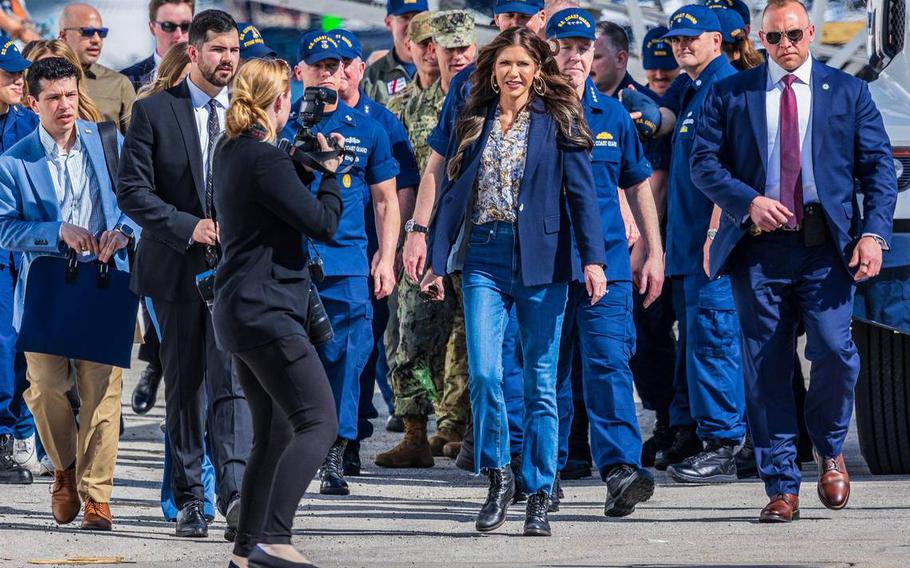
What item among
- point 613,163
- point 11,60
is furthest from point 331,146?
point 11,60

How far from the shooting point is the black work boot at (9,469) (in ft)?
29.6

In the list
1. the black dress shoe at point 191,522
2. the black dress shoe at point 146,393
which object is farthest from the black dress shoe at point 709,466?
the black dress shoe at point 146,393

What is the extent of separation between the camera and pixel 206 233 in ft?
→ 23.8

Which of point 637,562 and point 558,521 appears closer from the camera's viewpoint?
point 637,562

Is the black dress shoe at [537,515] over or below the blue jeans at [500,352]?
below

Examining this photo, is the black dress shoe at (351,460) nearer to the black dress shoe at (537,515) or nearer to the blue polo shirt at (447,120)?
the blue polo shirt at (447,120)

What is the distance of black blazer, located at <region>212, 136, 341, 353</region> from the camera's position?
20.6 feet

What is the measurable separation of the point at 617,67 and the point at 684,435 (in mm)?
1872

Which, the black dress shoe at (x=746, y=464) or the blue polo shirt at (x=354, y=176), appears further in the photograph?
the black dress shoe at (x=746, y=464)

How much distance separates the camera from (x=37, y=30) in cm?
1441

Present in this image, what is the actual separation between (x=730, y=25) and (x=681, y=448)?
2.01 meters

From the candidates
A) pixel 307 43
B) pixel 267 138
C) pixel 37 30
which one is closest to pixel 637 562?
pixel 267 138

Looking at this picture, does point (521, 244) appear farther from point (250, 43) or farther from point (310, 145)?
point (250, 43)

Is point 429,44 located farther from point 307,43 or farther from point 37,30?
point 37,30
